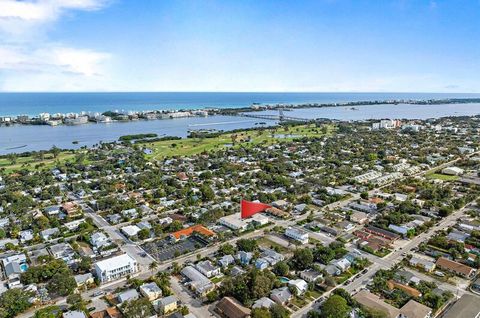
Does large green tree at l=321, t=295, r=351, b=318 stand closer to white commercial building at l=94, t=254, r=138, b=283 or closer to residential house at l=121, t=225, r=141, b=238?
white commercial building at l=94, t=254, r=138, b=283

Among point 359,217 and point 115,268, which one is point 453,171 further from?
point 115,268

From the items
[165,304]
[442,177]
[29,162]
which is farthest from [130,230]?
[442,177]

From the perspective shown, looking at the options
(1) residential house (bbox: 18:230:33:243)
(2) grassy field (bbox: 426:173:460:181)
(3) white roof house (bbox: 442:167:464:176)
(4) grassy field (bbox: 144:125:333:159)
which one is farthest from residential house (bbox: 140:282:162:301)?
(3) white roof house (bbox: 442:167:464:176)

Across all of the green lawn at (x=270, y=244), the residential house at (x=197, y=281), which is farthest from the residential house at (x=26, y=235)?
the green lawn at (x=270, y=244)

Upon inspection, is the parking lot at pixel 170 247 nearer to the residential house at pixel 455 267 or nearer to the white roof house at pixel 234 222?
the white roof house at pixel 234 222

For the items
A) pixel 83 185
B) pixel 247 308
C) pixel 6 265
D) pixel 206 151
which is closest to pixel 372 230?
pixel 247 308

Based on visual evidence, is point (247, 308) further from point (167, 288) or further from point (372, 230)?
point (372, 230)
